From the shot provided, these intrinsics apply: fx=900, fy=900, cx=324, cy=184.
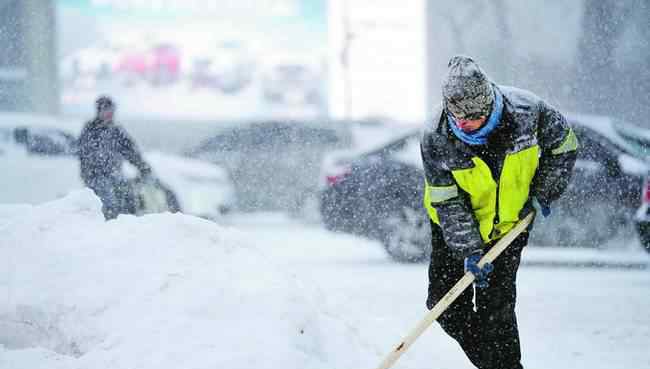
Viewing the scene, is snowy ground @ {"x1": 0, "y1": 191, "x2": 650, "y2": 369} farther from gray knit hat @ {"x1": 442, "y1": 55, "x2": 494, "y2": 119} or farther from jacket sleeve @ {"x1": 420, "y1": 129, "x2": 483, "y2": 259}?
gray knit hat @ {"x1": 442, "y1": 55, "x2": 494, "y2": 119}

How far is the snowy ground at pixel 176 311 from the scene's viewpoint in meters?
3.79

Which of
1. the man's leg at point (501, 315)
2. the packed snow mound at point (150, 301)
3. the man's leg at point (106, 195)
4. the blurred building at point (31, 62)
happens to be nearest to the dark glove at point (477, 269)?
the man's leg at point (501, 315)

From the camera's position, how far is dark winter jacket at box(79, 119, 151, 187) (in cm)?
768

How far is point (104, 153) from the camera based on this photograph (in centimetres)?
766

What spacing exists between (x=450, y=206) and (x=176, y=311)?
1280 millimetres

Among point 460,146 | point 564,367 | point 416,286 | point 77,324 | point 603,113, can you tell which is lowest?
point 603,113

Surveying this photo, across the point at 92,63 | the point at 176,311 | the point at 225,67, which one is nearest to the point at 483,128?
the point at 176,311

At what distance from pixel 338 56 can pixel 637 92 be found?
5861 millimetres

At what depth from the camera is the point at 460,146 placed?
12.1ft

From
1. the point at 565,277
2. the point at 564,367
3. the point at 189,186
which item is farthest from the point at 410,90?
the point at 564,367

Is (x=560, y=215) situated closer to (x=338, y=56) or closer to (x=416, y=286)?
(x=416, y=286)

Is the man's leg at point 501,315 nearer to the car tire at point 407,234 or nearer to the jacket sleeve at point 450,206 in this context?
the jacket sleeve at point 450,206

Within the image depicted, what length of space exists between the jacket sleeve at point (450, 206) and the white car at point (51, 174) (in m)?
5.47

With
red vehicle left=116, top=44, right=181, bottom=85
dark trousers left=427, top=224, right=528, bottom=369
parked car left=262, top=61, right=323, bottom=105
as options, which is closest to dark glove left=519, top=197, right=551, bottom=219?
dark trousers left=427, top=224, right=528, bottom=369
